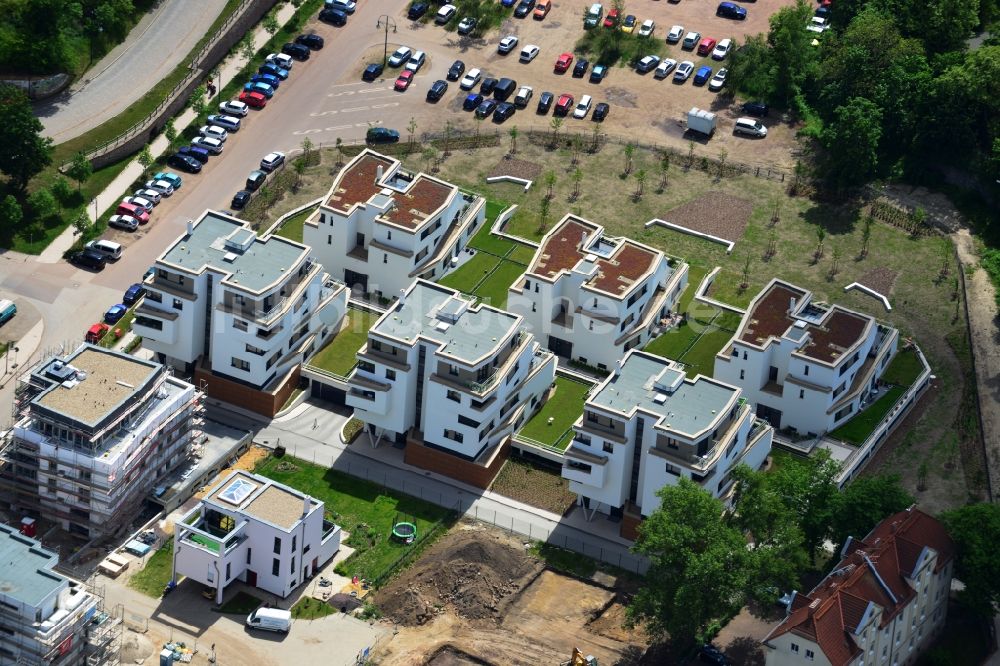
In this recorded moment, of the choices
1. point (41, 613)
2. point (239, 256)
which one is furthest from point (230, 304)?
point (41, 613)

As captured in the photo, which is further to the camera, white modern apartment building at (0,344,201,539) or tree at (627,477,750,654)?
white modern apartment building at (0,344,201,539)

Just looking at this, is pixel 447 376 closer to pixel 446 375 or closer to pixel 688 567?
pixel 446 375

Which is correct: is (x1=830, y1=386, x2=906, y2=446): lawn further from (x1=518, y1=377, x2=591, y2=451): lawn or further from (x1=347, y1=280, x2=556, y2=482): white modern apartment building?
(x1=347, y1=280, x2=556, y2=482): white modern apartment building

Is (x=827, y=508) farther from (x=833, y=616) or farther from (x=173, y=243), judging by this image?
(x=173, y=243)

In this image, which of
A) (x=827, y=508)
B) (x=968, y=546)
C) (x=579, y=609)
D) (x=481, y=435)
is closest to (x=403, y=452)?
(x=481, y=435)

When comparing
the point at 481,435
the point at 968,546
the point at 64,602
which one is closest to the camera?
the point at 64,602

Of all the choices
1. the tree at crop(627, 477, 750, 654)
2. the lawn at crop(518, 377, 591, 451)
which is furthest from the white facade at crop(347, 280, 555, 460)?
the tree at crop(627, 477, 750, 654)
